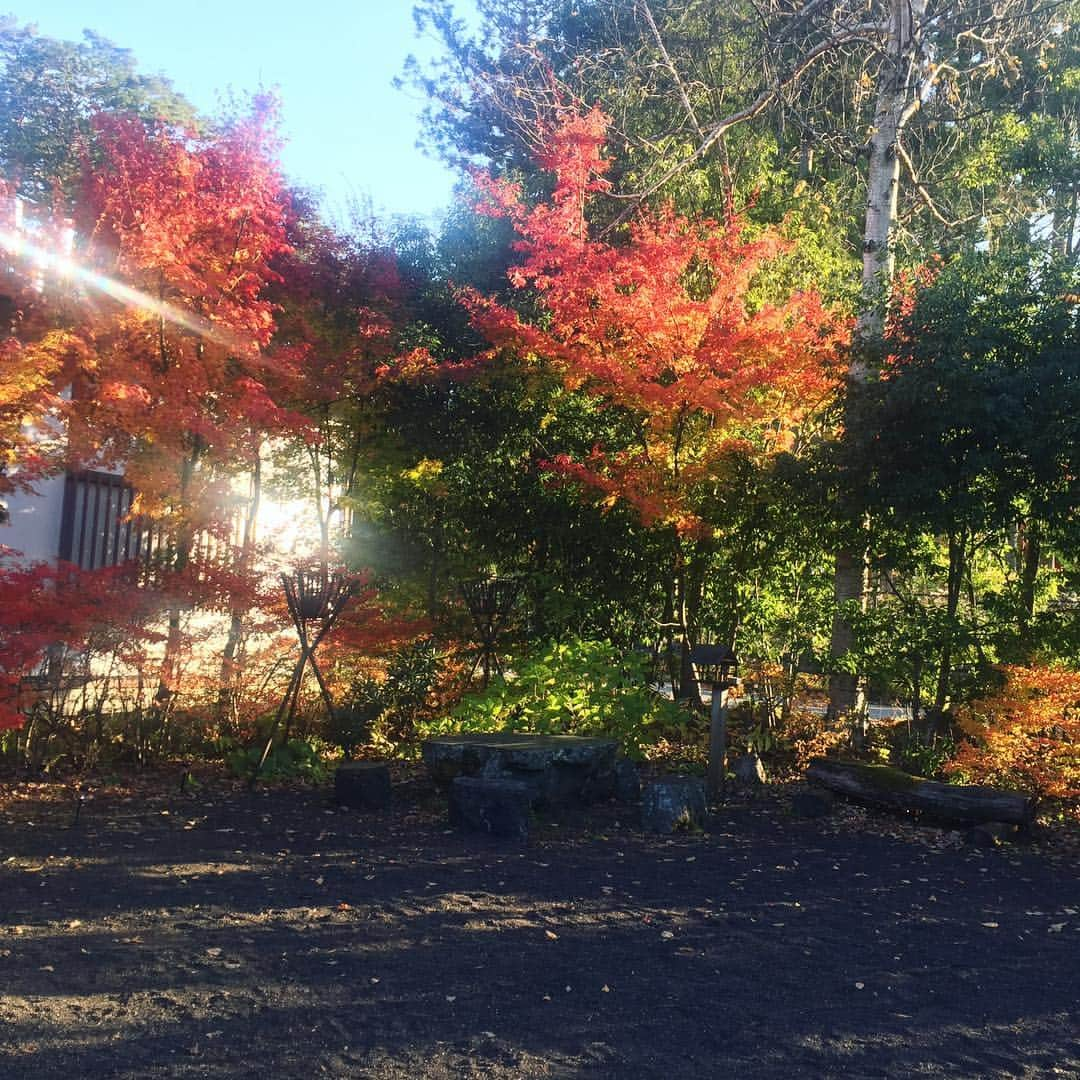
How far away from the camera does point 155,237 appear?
838 centimetres

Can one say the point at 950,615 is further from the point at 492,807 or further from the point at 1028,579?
the point at 492,807

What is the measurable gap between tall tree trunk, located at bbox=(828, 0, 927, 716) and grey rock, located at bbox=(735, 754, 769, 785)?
1.87m

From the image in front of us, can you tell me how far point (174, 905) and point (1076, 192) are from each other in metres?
18.0

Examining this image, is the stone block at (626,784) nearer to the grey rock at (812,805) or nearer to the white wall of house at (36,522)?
the grey rock at (812,805)

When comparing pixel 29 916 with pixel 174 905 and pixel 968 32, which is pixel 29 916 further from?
pixel 968 32

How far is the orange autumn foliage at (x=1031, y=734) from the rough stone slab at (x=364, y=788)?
442 centimetres

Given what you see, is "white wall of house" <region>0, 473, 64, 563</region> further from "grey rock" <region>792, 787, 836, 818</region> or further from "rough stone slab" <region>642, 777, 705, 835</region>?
"grey rock" <region>792, 787, 836, 818</region>

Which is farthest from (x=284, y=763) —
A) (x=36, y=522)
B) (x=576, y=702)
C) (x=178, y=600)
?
(x=36, y=522)

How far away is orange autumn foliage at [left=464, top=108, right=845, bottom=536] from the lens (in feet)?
32.3

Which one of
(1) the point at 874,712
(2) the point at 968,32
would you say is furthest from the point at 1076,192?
(1) the point at 874,712

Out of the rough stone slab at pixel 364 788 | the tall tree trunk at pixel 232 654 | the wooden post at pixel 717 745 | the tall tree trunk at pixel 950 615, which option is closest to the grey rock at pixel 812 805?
the wooden post at pixel 717 745

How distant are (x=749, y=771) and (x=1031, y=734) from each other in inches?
90.7

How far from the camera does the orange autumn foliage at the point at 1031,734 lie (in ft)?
25.3

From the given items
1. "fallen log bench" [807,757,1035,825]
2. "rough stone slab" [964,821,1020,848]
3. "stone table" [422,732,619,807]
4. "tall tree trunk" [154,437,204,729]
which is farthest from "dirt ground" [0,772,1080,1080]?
"tall tree trunk" [154,437,204,729]
